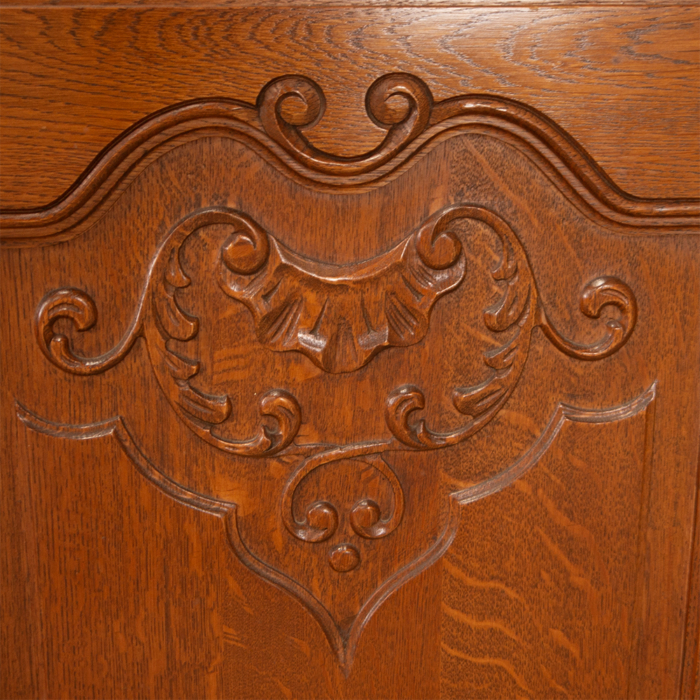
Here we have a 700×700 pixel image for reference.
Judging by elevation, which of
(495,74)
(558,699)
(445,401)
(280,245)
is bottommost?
(558,699)

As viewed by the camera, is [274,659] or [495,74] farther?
[274,659]

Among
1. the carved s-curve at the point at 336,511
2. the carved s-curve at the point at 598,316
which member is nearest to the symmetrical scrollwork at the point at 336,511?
the carved s-curve at the point at 336,511

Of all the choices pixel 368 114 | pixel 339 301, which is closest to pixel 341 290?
pixel 339 301

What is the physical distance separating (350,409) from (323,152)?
20 centimetres

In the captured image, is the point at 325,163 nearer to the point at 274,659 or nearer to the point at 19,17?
the point at 19,17

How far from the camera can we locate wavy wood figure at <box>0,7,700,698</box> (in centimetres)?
52

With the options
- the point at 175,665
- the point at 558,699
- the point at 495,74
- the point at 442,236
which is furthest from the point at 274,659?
the point at 495,74

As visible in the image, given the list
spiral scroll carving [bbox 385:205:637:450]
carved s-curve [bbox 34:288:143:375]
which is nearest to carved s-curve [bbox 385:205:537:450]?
spiral scroll carving [bbox 385:205:637:450]

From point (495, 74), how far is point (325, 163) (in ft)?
0.43

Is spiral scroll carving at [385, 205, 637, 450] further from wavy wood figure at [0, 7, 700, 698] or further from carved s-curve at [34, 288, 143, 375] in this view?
carved s-curve at [34, 288, 143, 375]

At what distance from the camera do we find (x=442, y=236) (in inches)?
21.2

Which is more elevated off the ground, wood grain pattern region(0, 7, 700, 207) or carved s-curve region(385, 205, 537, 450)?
wood grain pattern region(0, 7, 700, 207)

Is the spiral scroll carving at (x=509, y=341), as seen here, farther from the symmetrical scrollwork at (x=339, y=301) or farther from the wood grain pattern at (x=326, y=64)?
the wood grain pattern at (x=326, y=64)

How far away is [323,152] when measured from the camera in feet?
1.68
